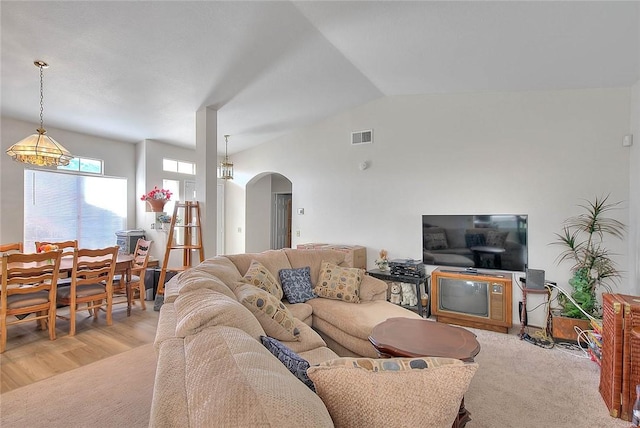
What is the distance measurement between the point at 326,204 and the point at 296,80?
2.16 meters

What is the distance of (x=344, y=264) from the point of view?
379 cm

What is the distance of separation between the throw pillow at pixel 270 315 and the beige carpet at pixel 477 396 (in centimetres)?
103

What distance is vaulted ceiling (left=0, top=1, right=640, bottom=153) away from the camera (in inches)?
97.9

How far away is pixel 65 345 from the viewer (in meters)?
3.17

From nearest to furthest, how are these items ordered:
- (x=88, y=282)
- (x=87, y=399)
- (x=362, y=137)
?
1. (x=87, y=399)
2. (x=88, y=282)
3. (x=362, y=137)

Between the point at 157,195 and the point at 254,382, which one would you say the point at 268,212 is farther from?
the point at 254,382

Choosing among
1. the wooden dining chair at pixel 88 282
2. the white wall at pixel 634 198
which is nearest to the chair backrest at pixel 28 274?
the wooden dining chair at pixel 88 282

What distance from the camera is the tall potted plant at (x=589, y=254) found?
3.31 m

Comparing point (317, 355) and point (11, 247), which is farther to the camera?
point (11, 247)

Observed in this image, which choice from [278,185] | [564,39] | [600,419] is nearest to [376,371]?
[600,419]

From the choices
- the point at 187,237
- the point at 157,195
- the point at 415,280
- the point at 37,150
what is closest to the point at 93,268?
the point at 187,237

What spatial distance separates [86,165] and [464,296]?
6017 millimetres

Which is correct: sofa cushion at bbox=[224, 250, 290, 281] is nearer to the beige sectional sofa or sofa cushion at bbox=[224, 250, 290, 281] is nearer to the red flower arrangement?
the beige sectional sofa

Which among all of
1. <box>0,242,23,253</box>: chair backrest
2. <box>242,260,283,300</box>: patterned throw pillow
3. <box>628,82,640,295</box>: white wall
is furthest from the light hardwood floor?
<box>628,82,640,295</box>: white wall
